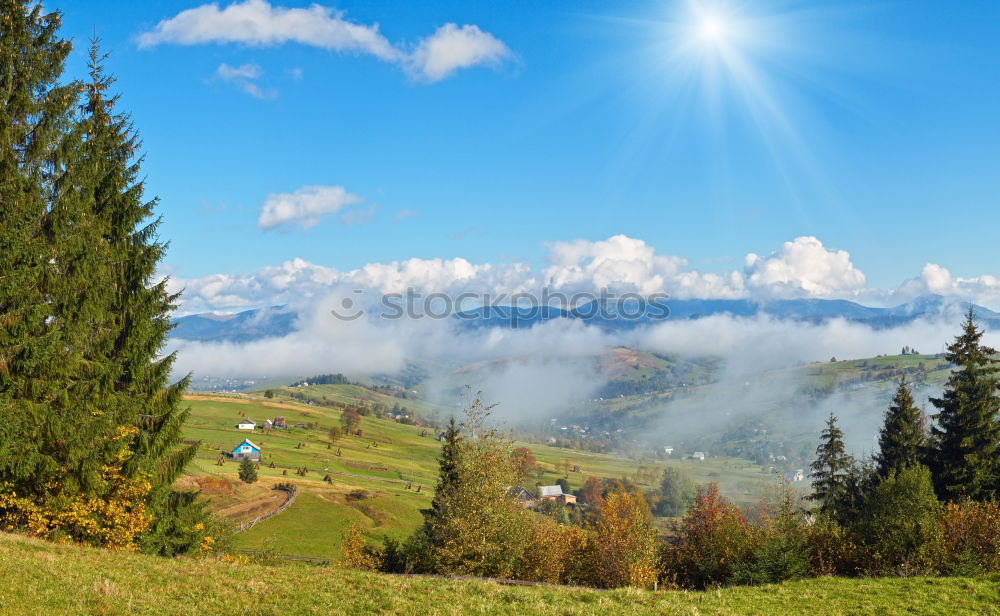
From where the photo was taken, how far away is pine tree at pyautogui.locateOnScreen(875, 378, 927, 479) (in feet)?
173

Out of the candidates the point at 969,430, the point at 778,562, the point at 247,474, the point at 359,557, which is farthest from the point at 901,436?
the point at 247,474

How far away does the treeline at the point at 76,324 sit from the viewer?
24.4 meters

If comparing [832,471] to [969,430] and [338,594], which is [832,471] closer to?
[969,430]

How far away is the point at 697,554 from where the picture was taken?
132ft

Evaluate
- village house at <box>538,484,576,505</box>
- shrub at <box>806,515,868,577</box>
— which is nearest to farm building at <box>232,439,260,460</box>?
village house at <box>538,484,576,505</box>

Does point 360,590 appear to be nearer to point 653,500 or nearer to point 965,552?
point 965,552

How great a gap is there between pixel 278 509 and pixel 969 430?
9154cm

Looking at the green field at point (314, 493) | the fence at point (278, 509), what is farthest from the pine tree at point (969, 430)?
the fence at point (278, 509)

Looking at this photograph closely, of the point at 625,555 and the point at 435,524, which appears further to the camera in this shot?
the point at 435,524

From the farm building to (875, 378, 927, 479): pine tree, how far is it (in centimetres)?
14165

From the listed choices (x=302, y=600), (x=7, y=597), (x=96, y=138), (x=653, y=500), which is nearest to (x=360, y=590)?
(x=302, y=600)

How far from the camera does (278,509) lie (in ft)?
313

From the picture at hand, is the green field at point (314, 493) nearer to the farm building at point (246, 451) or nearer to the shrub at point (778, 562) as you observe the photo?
the farm building at point (246, 451)

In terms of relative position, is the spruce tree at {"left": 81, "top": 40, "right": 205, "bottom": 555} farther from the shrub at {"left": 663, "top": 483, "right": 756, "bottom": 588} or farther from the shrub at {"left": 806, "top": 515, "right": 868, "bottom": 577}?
the shrub at {"left": 806, "top": 515, "right": 868, "bottom": 577}
